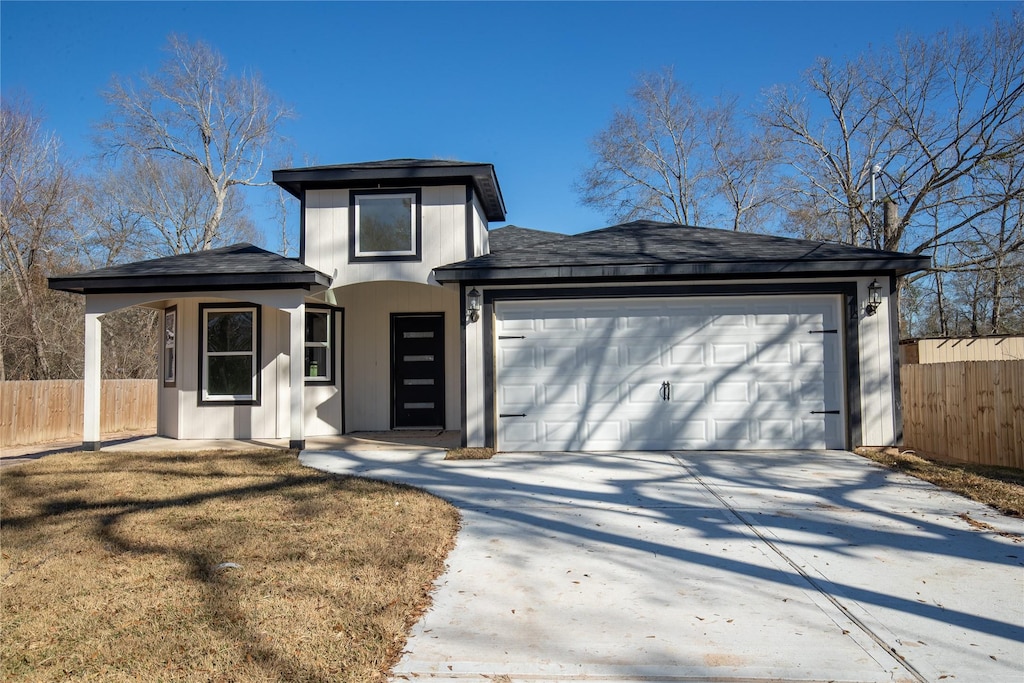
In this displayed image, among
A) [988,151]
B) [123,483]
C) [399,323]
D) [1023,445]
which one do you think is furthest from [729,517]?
[988,151]

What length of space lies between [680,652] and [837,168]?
24.4 metres

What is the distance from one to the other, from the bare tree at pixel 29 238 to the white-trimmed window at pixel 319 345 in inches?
465

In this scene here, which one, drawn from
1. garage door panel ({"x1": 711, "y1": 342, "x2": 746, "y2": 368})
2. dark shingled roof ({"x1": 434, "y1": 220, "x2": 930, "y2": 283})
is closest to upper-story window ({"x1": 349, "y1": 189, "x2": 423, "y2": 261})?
dark shingled roof ({"x1": 434, "y1": 220, "x2": 930, "y2": 283})

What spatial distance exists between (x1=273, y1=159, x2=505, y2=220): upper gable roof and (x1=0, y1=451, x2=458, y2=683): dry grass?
468 cm

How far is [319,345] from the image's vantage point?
1155 cm

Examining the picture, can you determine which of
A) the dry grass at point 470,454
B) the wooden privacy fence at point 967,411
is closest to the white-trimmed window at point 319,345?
the dry grass at point 470,454

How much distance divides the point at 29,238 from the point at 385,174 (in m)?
14.7

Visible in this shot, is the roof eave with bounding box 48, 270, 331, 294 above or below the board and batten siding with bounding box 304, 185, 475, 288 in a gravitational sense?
below

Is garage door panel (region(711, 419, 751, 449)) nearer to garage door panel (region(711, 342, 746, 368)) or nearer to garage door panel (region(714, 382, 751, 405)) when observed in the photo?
garage door panel (region(714, 382, 751, 405))

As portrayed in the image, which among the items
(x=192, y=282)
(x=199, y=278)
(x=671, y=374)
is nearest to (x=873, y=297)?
(x=671, y=374)

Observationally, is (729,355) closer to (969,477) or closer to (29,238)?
(969,477)

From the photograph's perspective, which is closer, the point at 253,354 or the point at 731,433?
the point at 731,433

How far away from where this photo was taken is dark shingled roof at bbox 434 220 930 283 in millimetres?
9031

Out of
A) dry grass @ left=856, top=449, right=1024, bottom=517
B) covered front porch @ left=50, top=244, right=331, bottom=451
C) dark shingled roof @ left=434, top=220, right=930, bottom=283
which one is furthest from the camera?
covered front porch @ left=50, top=244, right=331, bottom=451
